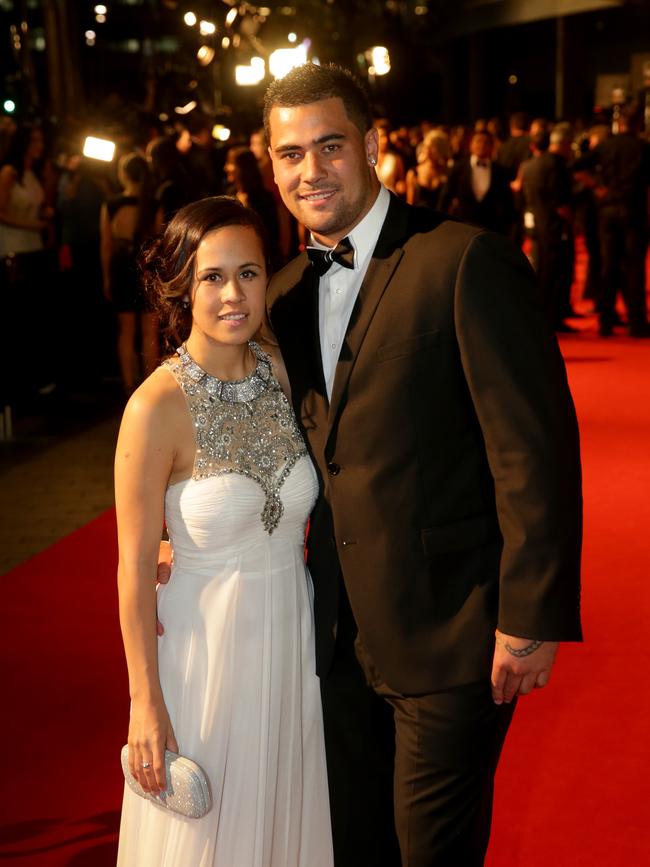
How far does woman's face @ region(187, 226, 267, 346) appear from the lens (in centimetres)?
231

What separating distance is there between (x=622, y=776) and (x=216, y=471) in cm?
168

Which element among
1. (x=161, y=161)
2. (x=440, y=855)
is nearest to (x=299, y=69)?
(x=440, y=855)

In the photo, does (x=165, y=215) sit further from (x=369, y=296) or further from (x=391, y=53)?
(x=391, y=53)

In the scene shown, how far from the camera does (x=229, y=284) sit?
2.32 meters

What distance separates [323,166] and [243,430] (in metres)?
0.54

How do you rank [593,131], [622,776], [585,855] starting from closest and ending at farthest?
1. [585,855]
2. [622,776]
3. [593,131]

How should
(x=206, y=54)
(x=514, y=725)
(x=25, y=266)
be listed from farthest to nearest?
(x=206, y=54), (x=25, y=266), (x=514, y=725)

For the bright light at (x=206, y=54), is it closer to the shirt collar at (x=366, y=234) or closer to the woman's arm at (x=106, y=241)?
the woman's arm at (x=106, y=241)

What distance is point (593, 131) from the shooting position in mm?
12508

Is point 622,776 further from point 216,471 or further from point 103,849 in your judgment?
point 216,471

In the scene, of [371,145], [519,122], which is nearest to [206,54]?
[519,122]

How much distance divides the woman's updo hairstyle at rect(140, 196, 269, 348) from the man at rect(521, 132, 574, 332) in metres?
7.71

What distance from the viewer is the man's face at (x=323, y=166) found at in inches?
89.3

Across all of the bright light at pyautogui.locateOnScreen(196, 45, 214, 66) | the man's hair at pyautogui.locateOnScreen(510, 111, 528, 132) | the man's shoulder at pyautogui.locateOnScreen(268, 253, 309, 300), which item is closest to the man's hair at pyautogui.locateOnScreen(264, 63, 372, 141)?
Result: the man's shoulder at pyautogui.locateOnScreen(268, 253, 309, 300)
